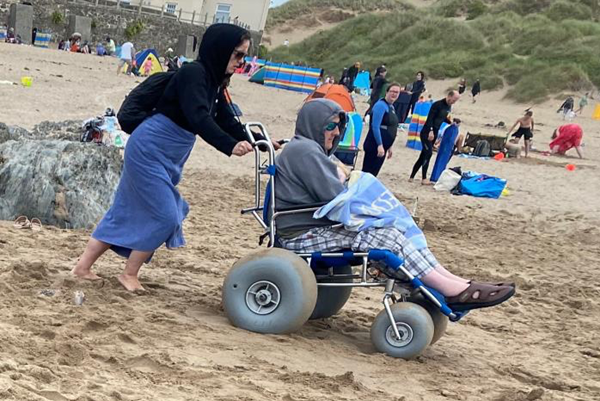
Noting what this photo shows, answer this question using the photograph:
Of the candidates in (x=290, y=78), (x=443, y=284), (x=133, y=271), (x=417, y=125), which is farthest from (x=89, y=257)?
(x=290, y=78)

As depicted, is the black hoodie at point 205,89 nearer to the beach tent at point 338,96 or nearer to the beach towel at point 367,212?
the beach towel at point 367,212

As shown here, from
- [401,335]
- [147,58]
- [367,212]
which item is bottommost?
[147,58]

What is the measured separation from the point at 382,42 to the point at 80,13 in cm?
1806

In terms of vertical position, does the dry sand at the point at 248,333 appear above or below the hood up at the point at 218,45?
below

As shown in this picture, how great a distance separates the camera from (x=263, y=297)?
4543mm

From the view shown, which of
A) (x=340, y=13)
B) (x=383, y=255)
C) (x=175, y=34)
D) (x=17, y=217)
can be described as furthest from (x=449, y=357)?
(x=340, y=13)

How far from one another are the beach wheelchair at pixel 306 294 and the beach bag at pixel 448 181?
331 inches

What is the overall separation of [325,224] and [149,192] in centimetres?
98

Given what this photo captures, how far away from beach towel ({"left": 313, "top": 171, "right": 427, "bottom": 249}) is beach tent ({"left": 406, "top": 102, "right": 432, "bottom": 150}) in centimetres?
1409

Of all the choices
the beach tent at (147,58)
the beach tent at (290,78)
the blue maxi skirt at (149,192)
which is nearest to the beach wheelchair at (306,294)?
the blue maxi skirt at (149,192)

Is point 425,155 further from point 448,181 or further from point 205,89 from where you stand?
point 205,89

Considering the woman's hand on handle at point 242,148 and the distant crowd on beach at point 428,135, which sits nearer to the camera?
the woman's hand on handle at point 242,148

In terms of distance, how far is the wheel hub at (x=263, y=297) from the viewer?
4.52m

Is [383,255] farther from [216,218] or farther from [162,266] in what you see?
[216,218]
